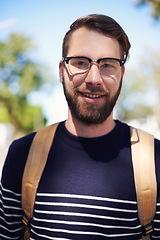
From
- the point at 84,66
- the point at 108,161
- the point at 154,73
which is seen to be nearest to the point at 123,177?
the point at 108,161

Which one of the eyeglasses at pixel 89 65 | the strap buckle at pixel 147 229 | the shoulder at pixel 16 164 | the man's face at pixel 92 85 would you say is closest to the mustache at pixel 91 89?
the man's face at pixel 92 85

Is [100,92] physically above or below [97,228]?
above

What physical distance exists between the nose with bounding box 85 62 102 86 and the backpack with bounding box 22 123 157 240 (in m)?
0.53

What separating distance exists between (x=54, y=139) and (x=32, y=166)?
0.91ft

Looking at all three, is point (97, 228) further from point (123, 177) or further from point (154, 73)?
point (154, 73)

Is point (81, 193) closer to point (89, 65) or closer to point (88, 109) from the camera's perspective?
point (88, 109)

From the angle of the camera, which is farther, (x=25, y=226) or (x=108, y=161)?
(x=25, y=226)

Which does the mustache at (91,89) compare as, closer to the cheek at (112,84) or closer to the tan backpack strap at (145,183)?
the cheek at (112,84)

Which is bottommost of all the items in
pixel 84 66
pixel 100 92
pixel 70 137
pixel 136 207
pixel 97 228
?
pixel 97 228

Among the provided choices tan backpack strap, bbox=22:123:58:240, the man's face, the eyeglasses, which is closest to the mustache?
the man's face

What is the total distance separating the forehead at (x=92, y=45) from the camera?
1.86m

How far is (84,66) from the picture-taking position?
1.88m

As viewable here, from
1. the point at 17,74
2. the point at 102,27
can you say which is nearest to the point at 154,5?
the point at 102,27

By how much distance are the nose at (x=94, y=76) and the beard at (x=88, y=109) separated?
113 mm
